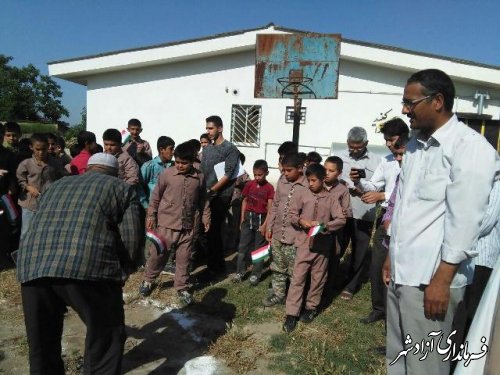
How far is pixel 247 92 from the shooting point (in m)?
11.2

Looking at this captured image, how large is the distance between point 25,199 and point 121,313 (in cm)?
305

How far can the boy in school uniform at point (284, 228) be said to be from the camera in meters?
4.23

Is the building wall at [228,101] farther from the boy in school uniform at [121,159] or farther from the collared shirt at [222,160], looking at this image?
A: the boy in school uniform at [121,159]

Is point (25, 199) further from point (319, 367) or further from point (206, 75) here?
point (206, 75)

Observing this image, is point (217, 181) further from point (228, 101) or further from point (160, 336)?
point (228, 101)

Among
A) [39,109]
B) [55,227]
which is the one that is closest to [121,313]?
[55,227]

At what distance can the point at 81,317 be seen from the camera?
255 centimetres

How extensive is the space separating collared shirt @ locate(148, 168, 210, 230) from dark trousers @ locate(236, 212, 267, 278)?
0.86 meters

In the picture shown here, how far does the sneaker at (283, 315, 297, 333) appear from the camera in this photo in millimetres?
3850

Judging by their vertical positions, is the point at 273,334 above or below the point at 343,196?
below

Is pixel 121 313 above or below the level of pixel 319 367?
above

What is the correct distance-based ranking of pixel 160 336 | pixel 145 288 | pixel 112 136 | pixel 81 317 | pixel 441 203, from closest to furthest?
1. pixel 441 203
2. pixel 81 317
3. pixel 160 336
4. pixel 145 288
5. pixel 112 136

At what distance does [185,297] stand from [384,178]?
2458mm

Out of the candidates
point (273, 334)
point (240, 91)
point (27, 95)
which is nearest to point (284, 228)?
point (273, 334)
